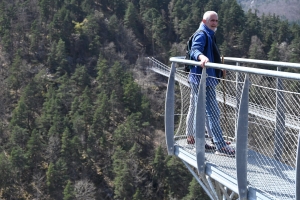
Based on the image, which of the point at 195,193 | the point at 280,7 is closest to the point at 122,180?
the point at 195,193

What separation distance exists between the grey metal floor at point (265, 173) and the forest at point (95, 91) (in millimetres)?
20743

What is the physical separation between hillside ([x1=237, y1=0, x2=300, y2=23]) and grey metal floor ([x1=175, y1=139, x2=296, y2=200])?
15797 cm

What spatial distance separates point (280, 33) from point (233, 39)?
16.6 feet

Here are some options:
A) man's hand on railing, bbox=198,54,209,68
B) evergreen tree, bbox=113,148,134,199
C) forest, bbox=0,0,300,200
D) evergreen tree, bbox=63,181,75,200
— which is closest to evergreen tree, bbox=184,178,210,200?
forest, bbox=0,0,300,200

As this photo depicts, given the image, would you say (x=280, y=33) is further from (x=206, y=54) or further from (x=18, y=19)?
(x=206, y=54)

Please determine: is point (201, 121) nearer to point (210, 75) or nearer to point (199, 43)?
point (210, 75)

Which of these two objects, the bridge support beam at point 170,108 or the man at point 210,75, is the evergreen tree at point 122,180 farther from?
the man at point 210,75

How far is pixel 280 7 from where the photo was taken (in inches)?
6698

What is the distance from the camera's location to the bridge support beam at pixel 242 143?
9.55 feet

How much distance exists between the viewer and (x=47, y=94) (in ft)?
101

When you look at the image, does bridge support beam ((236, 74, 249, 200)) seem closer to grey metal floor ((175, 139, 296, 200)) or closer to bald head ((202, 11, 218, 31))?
grey metal floor ((175, 139, 296, 200))

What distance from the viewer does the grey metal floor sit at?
3020 mm

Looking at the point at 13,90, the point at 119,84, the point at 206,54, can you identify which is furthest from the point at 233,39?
the point at 206,54

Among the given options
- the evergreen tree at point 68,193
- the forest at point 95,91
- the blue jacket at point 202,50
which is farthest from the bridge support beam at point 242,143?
the forest at point 95,91
